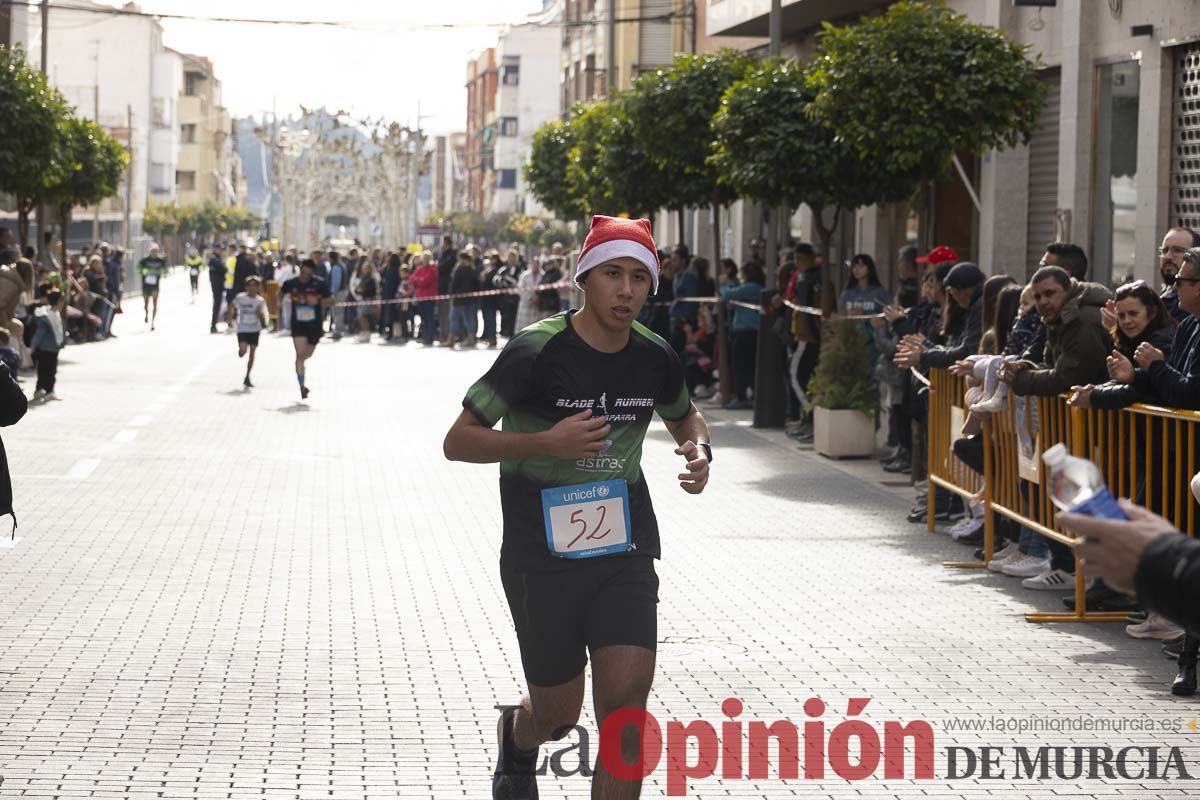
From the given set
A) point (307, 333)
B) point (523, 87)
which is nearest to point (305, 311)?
point (307, 333)

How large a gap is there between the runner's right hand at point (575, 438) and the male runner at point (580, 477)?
4cm

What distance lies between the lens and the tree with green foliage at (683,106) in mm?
25266

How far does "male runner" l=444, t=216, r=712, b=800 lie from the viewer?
5.28 metres

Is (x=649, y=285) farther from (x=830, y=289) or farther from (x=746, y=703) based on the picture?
(x=830, y=289)

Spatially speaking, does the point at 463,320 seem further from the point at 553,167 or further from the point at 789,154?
the point at 789,154

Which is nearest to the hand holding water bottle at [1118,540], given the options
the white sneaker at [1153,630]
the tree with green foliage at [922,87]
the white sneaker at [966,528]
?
the white sneaker at [1153,630]

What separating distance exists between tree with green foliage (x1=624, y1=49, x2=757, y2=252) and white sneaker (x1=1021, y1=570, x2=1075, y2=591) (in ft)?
49.8

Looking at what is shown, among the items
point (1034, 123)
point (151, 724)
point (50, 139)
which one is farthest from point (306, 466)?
point (50, 139)

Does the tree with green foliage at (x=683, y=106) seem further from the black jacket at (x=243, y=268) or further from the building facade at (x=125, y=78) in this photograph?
the building facade at (x=125, y=78)

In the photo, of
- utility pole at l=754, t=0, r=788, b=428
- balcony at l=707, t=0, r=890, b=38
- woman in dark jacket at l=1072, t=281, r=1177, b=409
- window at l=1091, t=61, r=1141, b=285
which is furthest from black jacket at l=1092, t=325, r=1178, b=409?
balcony at l=707, t=0, r=890, b=38

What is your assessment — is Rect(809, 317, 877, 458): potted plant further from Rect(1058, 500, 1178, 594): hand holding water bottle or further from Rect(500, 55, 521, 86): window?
Rect(500, 55, 521, 86): window

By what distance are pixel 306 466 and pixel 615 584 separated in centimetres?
1104

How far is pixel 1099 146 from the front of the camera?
19.0 meters

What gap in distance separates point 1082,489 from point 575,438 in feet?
7.35
